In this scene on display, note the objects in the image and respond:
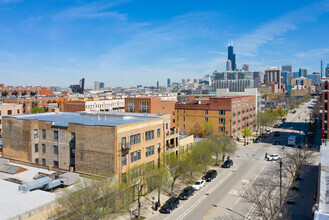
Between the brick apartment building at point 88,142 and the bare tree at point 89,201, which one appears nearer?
the bare tree at point 89,201

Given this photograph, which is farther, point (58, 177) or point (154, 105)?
point (154, 105)

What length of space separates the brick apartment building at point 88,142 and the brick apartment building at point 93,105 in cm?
6118

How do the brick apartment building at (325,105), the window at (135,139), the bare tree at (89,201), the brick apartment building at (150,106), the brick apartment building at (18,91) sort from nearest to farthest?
the bare tree at (89,201) < the window at (135,139) < the brick apartment building at (325,105) < the brick apartment building at (150,106) < the brick apartment building at (18,91)

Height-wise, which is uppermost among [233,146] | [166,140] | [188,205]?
[166,140]

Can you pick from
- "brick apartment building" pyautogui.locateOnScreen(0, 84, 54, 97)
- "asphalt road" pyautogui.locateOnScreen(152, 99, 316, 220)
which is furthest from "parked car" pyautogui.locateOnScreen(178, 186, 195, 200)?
"brick apartment building" pyautogui.locateOnScreen(0, 84, 54, 97)

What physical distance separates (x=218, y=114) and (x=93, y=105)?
5408 cm

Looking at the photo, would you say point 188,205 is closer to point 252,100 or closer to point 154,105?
point 154,105

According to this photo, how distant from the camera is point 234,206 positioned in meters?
33.3

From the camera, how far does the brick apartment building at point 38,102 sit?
339 ft

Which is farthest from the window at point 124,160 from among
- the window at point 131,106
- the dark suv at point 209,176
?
the window at point 131,106

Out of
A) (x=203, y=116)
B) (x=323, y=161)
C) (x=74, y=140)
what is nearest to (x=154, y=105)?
(x=203, y=116)

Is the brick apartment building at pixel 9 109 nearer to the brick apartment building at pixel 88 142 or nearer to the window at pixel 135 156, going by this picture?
the brick apartment building at pixel 88 142

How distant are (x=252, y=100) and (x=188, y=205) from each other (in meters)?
71.9

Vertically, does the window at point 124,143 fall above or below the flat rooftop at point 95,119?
below
